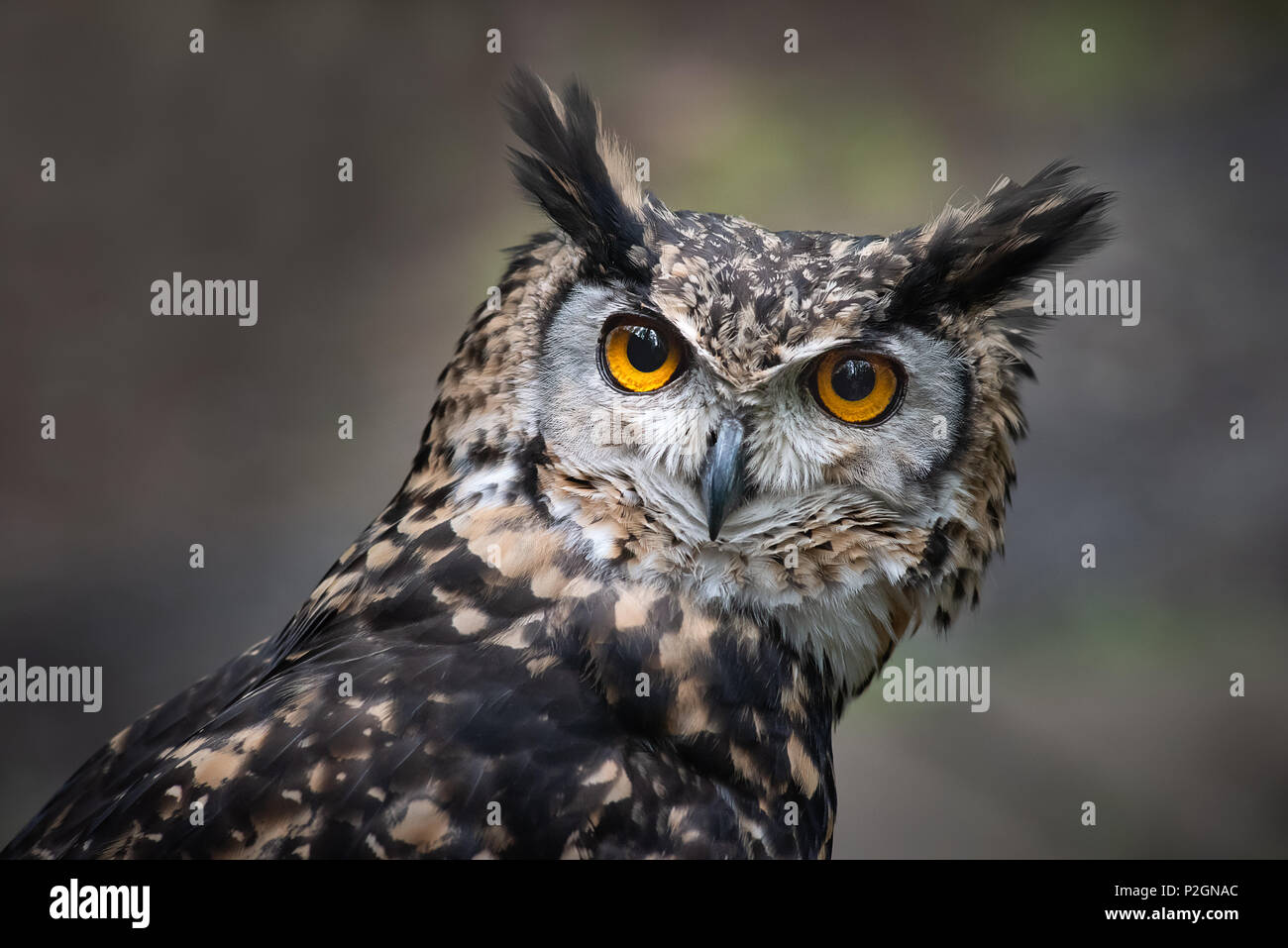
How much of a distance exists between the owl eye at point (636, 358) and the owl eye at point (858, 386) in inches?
6.5

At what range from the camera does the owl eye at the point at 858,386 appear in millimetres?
1092

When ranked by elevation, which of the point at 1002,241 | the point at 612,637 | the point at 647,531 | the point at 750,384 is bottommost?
the point at 612,637

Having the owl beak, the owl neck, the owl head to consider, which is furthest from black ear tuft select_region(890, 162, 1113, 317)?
the owl neck

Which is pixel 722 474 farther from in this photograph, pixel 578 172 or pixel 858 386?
pixel 578 172

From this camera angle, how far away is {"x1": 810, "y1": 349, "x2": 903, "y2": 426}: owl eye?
3.58ft

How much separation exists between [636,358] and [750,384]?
0.13 metres

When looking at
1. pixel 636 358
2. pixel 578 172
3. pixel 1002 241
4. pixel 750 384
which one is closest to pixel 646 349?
pixel 636 358

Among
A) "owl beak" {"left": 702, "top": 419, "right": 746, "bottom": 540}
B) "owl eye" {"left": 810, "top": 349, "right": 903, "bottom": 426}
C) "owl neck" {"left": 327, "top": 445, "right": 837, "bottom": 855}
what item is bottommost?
"owl neck" {"left": 327, "top": 445, "right": 837, "bottom": 855}

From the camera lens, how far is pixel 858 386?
1.10 m

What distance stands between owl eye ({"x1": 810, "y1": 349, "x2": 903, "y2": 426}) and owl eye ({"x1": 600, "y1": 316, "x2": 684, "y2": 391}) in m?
0.16

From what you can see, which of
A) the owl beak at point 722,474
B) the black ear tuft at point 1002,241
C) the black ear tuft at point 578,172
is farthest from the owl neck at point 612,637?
the black ear tuft at point 1002,241

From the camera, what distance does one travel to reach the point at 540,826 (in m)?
0.95

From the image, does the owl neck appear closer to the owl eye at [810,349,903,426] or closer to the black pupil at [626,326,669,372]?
the black pupil at [626,326,669,372]

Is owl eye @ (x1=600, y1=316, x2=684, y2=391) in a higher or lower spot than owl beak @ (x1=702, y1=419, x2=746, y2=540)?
higher
